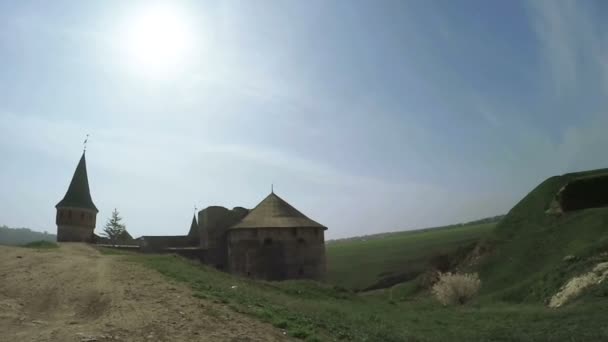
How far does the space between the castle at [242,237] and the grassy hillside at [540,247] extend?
13.1 metres

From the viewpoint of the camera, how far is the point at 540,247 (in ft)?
89.0

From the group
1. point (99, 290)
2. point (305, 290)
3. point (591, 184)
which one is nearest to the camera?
point (99, 290)

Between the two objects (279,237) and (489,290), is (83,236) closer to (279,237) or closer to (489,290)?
(279,237)

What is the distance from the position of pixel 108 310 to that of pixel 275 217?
84.3 feet

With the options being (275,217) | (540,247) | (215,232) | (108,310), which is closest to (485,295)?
(540,247)

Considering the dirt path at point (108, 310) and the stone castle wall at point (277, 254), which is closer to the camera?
the dirt path at point (108, 310)

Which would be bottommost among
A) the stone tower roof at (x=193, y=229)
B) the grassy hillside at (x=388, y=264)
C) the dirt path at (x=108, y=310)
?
the grassy hillside at (x=388, y=264)

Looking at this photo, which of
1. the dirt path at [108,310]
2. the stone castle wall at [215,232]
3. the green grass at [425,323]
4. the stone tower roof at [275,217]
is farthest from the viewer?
the stone castle wall at [215,232]

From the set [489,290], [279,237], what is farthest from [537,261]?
[279,237]

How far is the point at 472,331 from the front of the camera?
12.2m

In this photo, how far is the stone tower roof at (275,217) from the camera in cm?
3312

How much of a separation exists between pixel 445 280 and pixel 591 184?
49.7 ft

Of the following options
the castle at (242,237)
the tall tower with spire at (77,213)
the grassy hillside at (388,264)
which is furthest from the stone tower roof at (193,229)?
the grassy hillside at (388,264)

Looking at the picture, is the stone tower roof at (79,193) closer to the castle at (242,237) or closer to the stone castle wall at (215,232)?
the castle at (242,237)
